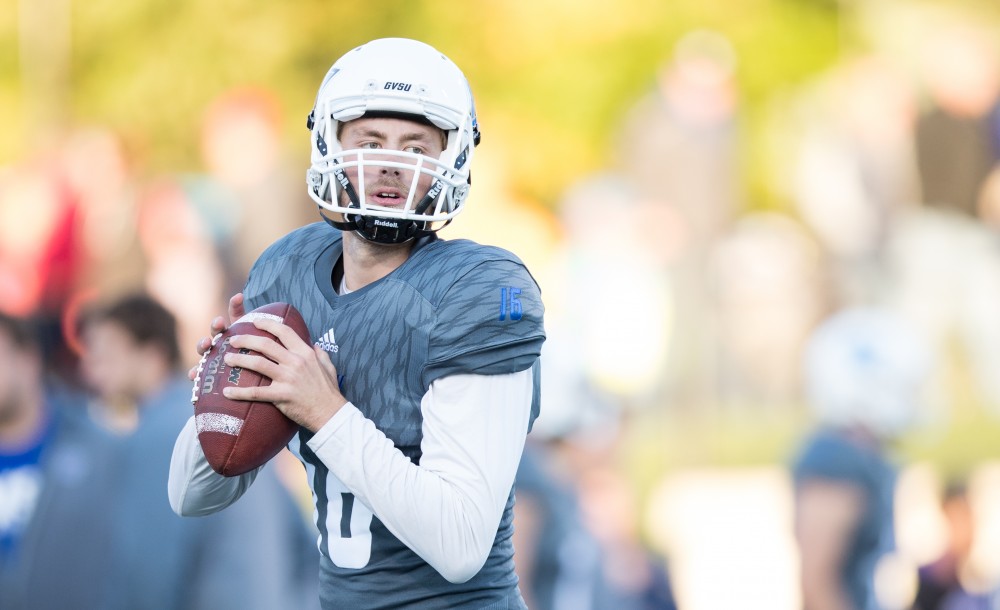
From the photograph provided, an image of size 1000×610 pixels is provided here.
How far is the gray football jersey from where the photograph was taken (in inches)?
90.6

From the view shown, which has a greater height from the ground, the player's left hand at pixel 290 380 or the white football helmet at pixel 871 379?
the player's left hand at pixel 290 380

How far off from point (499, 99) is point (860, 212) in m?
3.53

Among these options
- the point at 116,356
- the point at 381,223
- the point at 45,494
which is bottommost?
the point at 45,494

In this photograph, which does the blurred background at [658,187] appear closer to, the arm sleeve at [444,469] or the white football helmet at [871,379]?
the white football helmet at [871,379]

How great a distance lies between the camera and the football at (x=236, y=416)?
7.52 feet

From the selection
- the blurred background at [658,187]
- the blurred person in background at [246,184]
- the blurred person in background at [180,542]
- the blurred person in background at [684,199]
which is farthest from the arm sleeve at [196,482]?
the blurred person in background at [684,199]

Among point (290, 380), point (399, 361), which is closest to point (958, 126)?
point (399, 361)

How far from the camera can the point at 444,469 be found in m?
2.26

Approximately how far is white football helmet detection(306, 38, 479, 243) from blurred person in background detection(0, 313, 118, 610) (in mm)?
2867

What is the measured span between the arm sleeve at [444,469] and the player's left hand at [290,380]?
0.10 feet

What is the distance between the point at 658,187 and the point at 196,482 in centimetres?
949

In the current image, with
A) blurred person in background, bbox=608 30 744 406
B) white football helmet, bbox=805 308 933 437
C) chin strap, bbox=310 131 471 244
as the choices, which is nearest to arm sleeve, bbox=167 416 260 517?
chin strap, bbox=310 131 471 244

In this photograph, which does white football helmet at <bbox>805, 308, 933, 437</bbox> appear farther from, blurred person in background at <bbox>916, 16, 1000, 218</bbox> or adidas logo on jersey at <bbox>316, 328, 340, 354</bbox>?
blurred person in background at <bbox>916, 16, 1000, 218</bbox>

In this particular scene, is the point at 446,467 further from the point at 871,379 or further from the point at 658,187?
the point at 658,187
